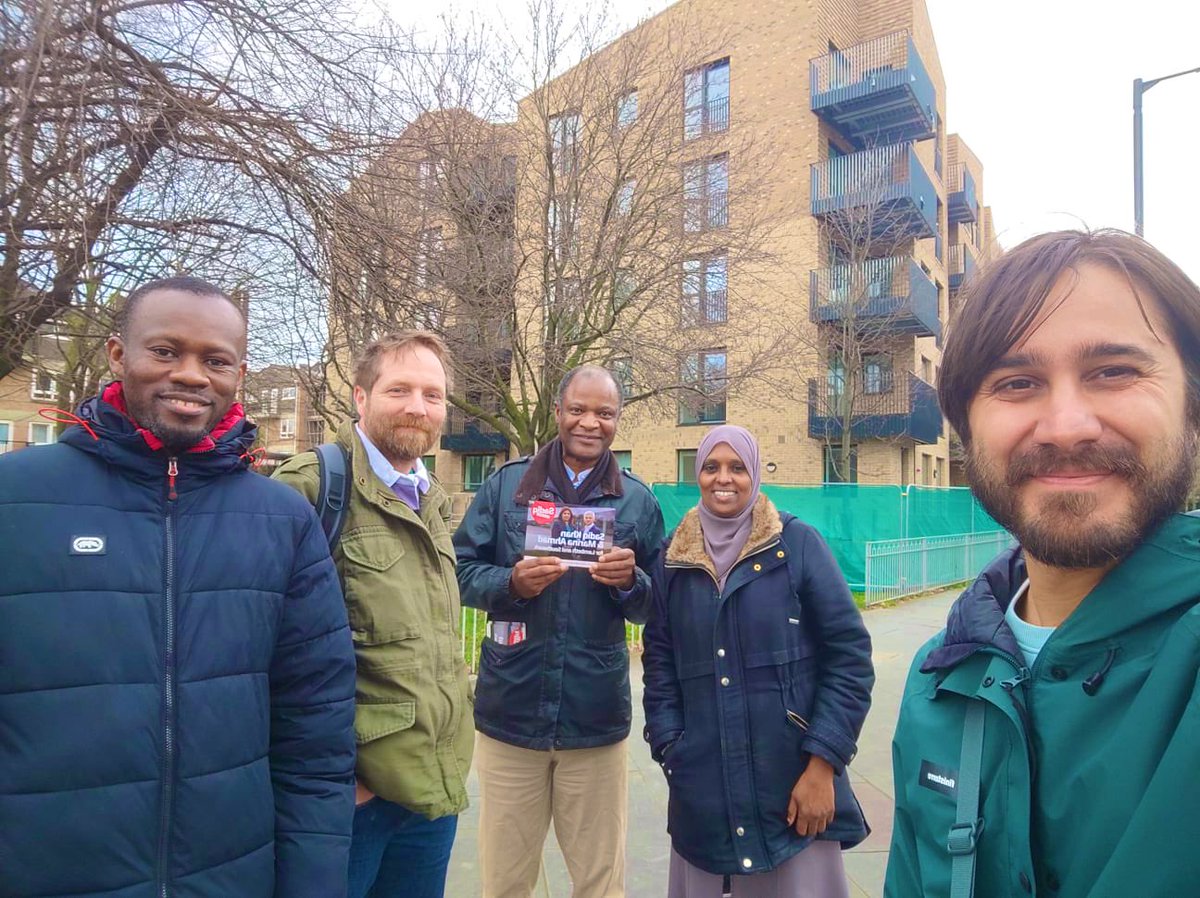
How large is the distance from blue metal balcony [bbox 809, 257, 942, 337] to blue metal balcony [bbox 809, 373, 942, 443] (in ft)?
5.98

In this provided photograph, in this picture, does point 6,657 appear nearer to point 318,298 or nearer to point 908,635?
point 318,298

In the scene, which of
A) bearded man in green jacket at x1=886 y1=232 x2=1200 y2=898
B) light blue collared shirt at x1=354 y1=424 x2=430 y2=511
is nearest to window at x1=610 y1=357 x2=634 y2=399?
light blue collared shirt at x1=354 y1=424 x2=430 y2=511

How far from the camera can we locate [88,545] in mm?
1504

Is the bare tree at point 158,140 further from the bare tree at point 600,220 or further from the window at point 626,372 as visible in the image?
the window at point 626,372

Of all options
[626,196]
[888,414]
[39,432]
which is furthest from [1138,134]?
[39,432]

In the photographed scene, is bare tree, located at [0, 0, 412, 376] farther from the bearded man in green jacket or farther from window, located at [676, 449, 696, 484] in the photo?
window, located at [676, 449, 696, 484]

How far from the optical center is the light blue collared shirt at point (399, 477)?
7.45 feet

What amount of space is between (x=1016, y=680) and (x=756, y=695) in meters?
1.28

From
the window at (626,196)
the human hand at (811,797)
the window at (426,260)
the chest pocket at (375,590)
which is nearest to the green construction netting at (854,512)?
the window at (626,196)

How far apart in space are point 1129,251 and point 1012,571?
697mm

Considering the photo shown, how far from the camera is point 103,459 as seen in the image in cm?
159

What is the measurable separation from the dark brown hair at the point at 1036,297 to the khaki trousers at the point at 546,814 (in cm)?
212

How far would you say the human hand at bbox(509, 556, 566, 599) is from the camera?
2.57 meters

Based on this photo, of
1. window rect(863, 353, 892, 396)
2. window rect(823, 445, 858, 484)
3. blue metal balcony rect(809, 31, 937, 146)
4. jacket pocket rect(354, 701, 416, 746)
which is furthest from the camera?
window rect(823, 445, 858, 484)
